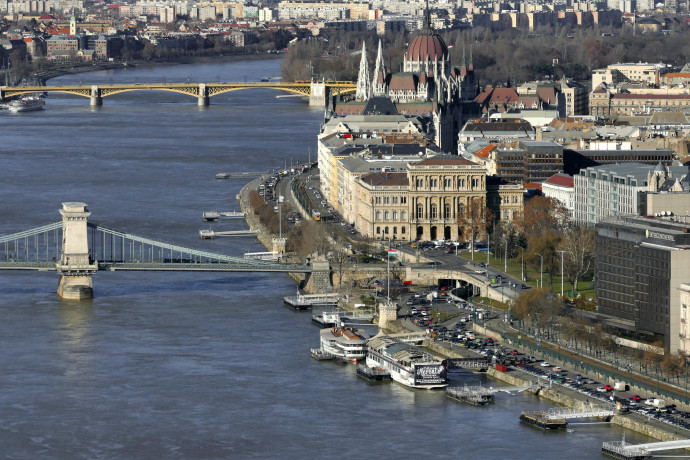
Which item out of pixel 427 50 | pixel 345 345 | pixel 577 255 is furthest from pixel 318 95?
pixel 345 345

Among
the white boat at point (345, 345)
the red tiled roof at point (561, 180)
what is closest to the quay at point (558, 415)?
the white boat at point (345, 345)

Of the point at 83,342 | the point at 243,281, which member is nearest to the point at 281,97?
the point at 243,281

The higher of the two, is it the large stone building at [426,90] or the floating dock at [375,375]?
the large stone building at [426,90]

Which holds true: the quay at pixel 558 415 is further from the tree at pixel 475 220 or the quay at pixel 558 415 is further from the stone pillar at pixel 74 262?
the tree at pixel 475 220

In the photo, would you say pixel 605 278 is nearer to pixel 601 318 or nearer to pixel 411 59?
pixel 601 318

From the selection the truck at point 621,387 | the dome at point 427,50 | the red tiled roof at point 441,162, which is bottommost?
the truck at point 621,387

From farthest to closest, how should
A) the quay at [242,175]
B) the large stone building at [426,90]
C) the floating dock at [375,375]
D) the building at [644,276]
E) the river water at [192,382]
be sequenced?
1. the large stone building at [426,90]
2. the quay at [242,175]
3. the floating dock at [375,375]
4. the building at [644,276]
5. the river water at [192,382]

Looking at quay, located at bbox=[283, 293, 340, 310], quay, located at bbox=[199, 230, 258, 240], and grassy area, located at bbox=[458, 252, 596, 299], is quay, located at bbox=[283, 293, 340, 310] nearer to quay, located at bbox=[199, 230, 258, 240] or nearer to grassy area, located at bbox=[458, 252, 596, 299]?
grassy area, located at bbox=[458, 252, 596, 299]

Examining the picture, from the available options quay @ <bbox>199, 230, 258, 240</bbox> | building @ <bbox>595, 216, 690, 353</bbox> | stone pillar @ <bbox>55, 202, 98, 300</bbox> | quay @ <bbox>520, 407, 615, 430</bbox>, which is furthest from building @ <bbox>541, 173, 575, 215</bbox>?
quay @ <bbox>520, 407, 615, 430</bbox>
